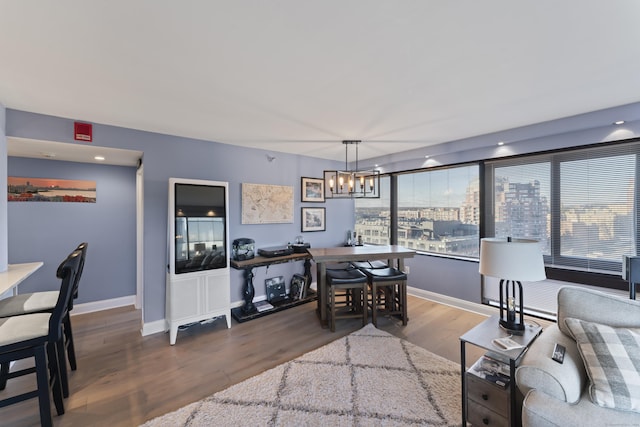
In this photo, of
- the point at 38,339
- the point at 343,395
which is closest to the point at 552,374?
the point at 343,395

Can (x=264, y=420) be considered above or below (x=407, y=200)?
below

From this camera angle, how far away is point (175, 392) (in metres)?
2.16

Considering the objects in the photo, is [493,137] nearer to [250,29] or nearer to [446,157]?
[446,157]

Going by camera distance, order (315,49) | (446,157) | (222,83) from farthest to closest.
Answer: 1. (446,157)
2. (222,83)
3. (315,49)

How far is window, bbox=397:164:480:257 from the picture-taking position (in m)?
3.96

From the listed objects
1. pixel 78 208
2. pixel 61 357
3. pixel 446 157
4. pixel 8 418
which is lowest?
pixel 8 418

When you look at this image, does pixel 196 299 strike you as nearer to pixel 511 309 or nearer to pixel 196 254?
pixel 196 254

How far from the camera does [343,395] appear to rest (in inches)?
82.3

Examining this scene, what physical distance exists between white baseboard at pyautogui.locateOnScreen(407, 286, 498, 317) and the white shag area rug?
1531mm

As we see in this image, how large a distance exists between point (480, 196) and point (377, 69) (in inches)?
114

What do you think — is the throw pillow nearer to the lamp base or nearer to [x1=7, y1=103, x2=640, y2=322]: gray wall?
the lamp base

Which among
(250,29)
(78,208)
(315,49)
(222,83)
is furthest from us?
(78,208)

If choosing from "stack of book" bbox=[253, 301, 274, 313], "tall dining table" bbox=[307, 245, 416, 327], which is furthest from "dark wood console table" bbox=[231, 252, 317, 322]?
"tall dining table" bbox=[307, 245, 416, 327]

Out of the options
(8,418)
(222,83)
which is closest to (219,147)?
(222,83)
